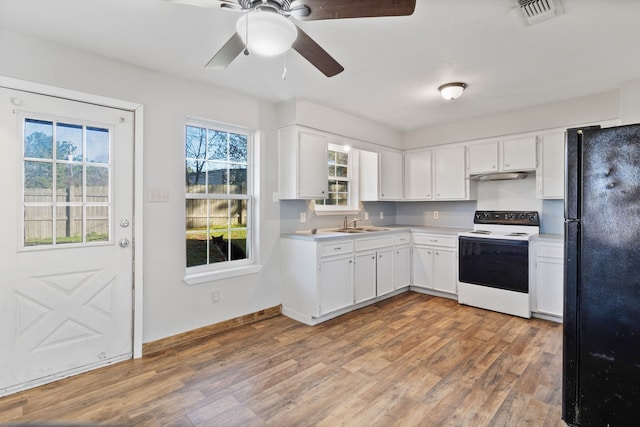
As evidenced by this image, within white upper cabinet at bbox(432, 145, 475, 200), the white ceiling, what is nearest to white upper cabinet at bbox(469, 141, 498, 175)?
white upper cabinet at bbox(432, 145, 475, 200)

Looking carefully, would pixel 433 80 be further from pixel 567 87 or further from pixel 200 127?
pixel 200 127

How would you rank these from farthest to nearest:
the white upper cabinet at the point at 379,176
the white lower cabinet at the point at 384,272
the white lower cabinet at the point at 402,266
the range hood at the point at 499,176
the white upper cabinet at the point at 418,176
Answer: the white upper cabinet at the point at 418,176 → the white upper cabinet at the point at 379,176 → the white lower cabinet at the point at 402,266 → the white lower cabinet at the point at 384,272 → the range hood at the point at 499,176

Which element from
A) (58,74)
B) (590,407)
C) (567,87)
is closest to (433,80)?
(567,87)

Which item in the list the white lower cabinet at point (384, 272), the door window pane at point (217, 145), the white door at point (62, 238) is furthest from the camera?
the white lower cabinet at point (384, 272)

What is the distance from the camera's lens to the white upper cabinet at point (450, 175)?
429 centimetres

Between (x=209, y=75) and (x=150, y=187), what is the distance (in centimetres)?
110

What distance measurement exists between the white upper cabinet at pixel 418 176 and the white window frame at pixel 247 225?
248cm

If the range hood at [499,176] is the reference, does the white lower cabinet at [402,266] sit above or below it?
below

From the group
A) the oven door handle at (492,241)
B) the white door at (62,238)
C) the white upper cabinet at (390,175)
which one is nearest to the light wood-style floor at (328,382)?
the white door at (62,238)

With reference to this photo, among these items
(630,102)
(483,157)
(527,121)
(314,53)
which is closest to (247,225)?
(314,53)

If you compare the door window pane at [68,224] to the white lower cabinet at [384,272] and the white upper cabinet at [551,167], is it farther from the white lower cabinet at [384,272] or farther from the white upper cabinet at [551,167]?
the white upper cabinet at [551,167]

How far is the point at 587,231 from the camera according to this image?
1.56 m

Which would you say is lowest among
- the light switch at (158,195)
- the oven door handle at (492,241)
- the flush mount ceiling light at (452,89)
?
the oven door handle at (492,241)

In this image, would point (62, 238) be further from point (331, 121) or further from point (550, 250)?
point (550, 250)
